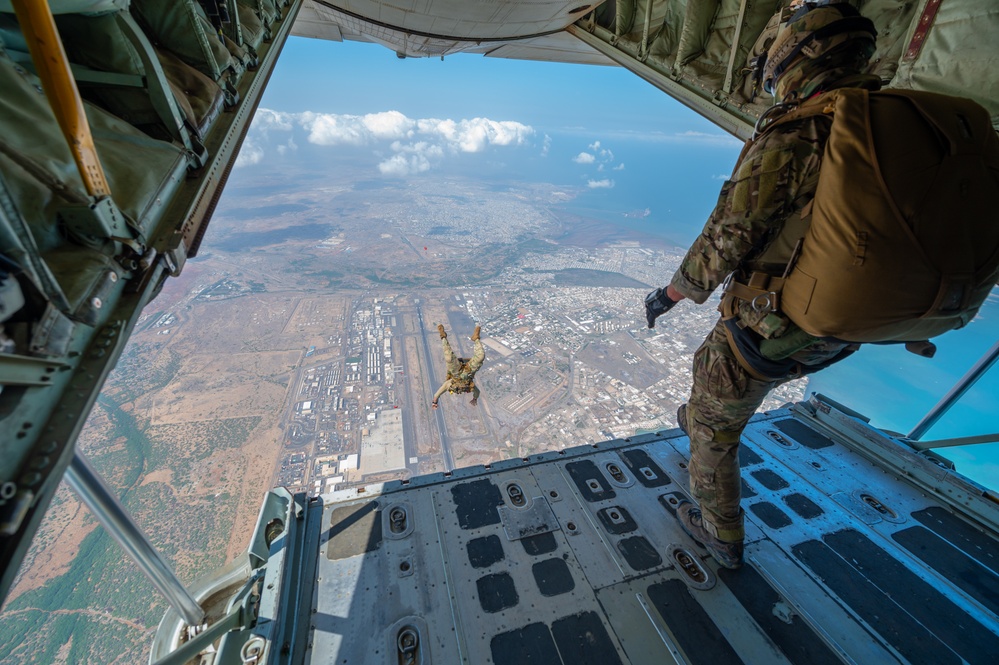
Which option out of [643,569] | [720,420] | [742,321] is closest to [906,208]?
[742,321]

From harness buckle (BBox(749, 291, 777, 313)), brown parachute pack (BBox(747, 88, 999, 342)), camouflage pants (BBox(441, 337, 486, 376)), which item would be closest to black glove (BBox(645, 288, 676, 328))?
harness buckle (BBox(749, 291, 777, 313))

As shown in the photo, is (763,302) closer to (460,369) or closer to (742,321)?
(742,321)

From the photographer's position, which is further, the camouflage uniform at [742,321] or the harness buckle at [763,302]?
the harness buckle at [763,302]

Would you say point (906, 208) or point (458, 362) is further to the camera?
point (458, 362)

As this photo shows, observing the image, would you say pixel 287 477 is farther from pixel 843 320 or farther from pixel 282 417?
pixel 843 320

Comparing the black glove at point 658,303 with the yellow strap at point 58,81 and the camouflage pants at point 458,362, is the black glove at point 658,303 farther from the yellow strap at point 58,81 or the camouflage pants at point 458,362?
the camouflage pants at point 458,362

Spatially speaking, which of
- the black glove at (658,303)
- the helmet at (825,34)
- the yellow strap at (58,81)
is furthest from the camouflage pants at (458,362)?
the yellow strap at (58,81)
